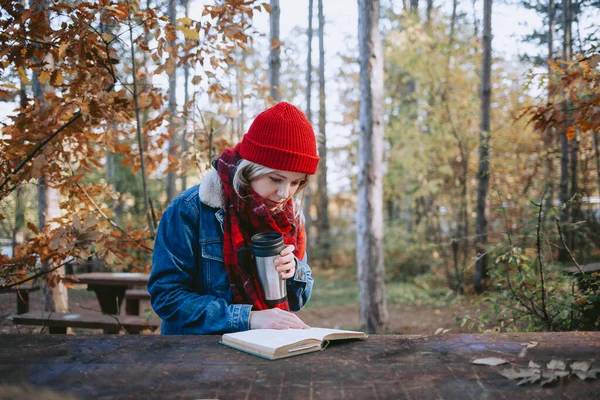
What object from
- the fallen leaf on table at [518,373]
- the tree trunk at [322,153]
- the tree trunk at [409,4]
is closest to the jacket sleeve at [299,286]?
the fallen leaf on table at [518,373]

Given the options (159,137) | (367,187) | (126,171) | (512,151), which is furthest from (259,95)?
(126,171)

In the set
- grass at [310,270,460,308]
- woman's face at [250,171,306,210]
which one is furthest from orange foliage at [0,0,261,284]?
grass at [310,270,460,308]

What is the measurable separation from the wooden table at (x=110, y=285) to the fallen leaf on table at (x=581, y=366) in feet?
14.2

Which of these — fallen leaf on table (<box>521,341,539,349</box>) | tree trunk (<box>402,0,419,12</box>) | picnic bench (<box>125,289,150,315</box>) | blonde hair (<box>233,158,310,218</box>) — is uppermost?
tree trunk (<box>402,0,419,12</box>)

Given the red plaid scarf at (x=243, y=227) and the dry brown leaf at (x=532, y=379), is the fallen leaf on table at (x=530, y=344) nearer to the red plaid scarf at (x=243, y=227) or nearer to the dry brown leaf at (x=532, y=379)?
the dry brown leaf at (x=532, y=379)

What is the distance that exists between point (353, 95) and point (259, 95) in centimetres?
1466

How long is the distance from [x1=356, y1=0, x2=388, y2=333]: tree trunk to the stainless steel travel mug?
13.5 feet

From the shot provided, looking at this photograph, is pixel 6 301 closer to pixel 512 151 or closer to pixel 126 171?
pixel 126 171

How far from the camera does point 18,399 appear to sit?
1151 mm

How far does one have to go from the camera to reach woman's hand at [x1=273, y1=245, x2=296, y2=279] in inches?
81.4

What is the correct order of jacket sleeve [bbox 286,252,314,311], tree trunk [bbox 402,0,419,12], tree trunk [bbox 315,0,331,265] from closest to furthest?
1. jacket sleeve [bbox 286,252,314,311]
2. tree trunk [bbox 402,0,419,12]
3. tree trunk [bbox 315,0,331,265]

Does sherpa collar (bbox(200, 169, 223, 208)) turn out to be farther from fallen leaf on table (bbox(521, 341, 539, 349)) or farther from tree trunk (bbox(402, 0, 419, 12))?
tree trunk (bbox(402, 0, 419, 12))

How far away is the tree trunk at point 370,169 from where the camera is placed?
5910 millimetres

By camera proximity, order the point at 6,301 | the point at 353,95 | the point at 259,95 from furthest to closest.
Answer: the point at 353,95, the point at 259,95, the point at 6,301
